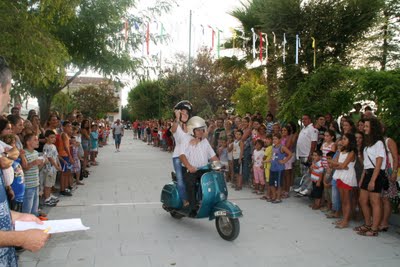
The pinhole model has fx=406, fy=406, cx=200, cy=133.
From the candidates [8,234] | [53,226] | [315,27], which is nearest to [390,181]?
[53,226]

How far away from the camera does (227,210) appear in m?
5.23

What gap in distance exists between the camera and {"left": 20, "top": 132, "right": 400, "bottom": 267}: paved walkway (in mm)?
4590

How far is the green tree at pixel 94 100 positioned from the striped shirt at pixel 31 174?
1422 inches

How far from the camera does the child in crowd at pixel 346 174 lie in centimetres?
602

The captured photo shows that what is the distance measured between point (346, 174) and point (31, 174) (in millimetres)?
4600

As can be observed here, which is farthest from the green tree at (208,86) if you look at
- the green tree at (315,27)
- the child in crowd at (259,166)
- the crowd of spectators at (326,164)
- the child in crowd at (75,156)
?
the child in crowd at (259,166)

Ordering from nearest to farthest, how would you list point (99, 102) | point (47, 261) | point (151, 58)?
point (47, 261), point (151, 58), point (99, 102)

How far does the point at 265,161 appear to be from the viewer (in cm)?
827

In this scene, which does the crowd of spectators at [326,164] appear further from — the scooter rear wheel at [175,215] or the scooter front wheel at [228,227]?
the scooter rear wheel at [175,215]

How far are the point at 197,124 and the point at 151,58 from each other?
10.2 meters

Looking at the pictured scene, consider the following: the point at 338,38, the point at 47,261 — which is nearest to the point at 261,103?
the point at 338,38

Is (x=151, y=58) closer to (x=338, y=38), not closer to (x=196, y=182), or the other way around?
(x=338, y=38)

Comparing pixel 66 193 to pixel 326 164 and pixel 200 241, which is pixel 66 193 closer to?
pixel 200 241

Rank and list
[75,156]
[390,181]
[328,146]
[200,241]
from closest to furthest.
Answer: [200,241] → [390,181] → [328,146] → [75,156]
